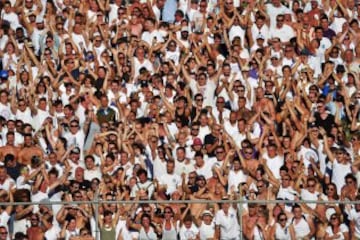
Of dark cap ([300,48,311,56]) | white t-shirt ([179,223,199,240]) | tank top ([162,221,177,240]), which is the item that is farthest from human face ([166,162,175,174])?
dark cap ([300,48,311,56])

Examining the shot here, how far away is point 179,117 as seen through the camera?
91.6 feet

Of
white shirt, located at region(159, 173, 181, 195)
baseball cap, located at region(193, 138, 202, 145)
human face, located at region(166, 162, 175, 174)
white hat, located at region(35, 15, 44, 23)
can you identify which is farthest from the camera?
white hat, located at region(35, 15, 44, 23)

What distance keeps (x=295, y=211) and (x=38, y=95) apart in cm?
599

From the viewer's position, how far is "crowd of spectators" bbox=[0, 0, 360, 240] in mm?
24406

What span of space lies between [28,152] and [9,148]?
325mm

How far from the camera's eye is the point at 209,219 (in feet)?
79.5

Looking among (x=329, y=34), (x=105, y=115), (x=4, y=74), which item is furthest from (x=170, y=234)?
(x=329, y=34)

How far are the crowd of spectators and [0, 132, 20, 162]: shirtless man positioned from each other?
25mm

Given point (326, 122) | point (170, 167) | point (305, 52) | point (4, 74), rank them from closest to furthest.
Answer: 1. point (170, 167)
2. point (326, 122)
3. point (4, 74)
4. point (305, 52)

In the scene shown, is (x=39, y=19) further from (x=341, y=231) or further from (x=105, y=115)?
(x=341, y=231)

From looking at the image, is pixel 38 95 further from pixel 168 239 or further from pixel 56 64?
pixel 168 239

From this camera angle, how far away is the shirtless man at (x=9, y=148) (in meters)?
27.0

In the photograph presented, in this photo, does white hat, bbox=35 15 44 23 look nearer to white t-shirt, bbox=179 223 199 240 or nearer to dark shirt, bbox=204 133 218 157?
dark shirt, bbox=204 133 218 157

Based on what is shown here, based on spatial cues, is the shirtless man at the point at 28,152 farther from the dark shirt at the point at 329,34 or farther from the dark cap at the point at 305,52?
the dark shirt at the point at 329,34
